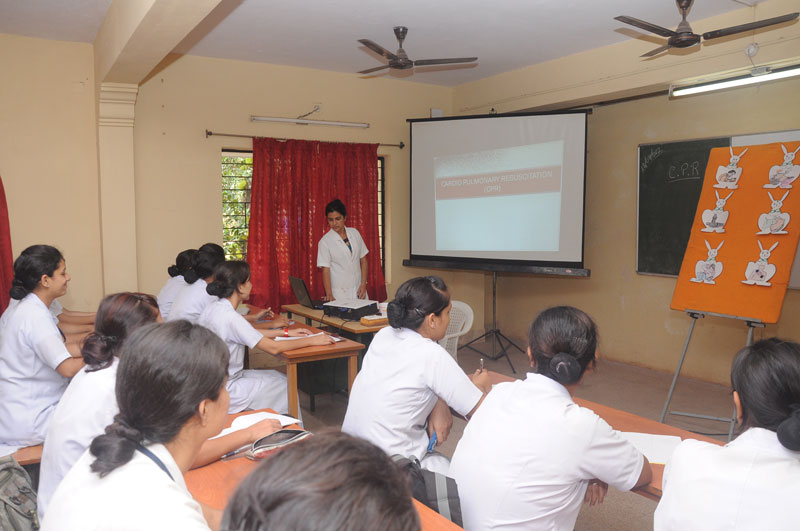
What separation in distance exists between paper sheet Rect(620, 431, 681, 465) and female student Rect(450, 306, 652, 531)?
0.87 ft

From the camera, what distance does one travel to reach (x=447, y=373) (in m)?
2.24

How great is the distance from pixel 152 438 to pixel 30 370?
1915 millimetres

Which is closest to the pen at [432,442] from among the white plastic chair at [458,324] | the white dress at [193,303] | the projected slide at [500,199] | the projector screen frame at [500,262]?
the white plastic chair at [458,324]

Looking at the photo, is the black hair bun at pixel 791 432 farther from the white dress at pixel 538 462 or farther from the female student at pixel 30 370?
the female student at pixel 30 370

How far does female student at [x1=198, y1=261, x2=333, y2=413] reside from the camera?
341 cm

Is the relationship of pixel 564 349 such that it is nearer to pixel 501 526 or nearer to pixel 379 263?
pixel 501 526

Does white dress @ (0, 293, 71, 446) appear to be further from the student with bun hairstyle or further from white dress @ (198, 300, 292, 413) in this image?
the student with bun hairstyle

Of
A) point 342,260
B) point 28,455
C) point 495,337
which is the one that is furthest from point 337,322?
point 495,337

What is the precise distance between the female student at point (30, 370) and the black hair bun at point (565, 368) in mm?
2118

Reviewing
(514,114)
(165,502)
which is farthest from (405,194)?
(165,502)

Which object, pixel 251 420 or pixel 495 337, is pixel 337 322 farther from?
pixel 495 337

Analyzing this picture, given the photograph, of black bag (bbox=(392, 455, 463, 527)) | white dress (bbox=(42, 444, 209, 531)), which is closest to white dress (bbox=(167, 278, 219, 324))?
black bag (bbox=(392, 455, 463, 527))

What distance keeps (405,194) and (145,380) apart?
586 centimetres

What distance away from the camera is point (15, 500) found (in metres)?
1.77
